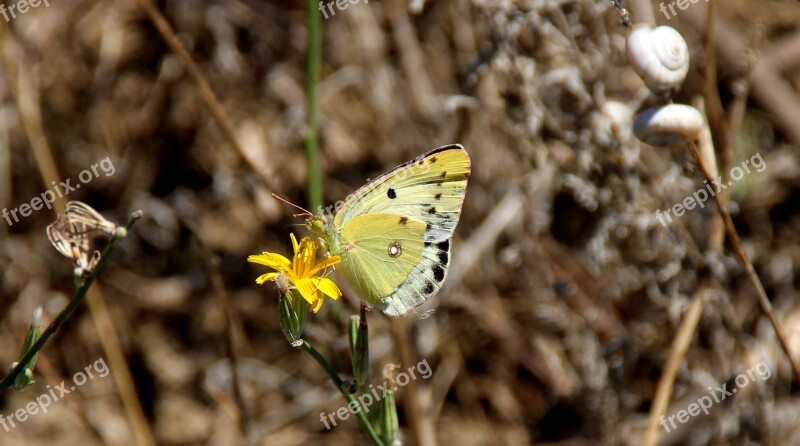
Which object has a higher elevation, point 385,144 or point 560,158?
point 385,144

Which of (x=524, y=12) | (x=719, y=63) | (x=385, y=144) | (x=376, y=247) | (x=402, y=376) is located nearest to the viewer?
(x=376, y=247)

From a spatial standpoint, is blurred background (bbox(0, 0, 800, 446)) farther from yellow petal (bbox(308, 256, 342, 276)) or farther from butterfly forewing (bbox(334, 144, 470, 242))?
yellow petal (bbox(308, 256, 342, 276))

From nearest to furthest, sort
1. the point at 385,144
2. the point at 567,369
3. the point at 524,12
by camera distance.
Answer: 1. the point at 524,12
2. the point at 567,369
3. the point at 385,144

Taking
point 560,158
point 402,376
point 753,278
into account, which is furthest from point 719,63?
point 402,376

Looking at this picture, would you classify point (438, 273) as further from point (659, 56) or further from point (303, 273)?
point (659, 56)

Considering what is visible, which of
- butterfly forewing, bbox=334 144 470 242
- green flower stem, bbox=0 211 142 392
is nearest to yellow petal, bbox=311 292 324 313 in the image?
butterfly forewing, bbox=334 144 470 242

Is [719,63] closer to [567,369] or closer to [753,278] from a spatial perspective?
[567,369]
